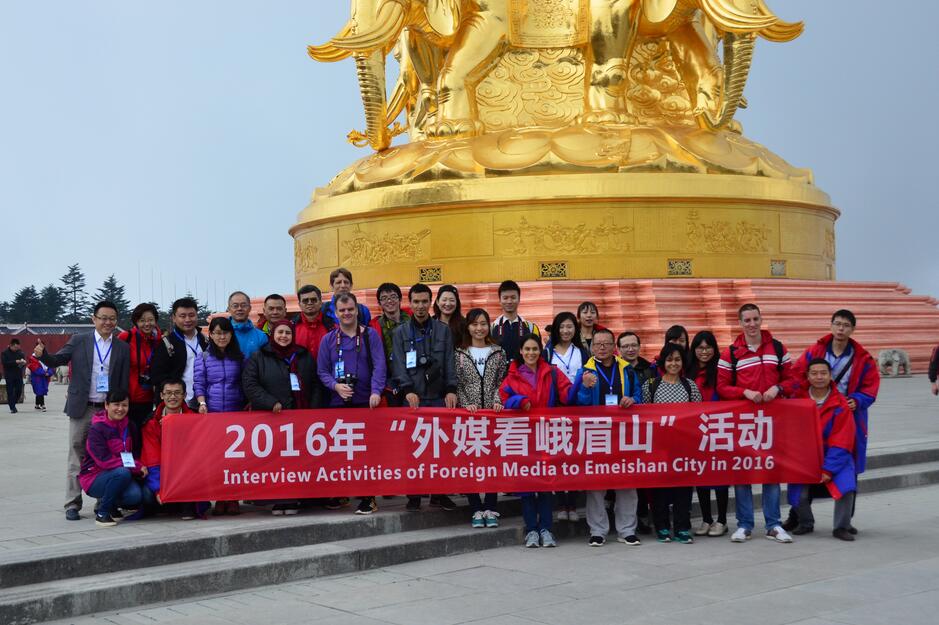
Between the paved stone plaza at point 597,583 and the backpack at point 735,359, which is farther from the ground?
the backpack at point 735,359

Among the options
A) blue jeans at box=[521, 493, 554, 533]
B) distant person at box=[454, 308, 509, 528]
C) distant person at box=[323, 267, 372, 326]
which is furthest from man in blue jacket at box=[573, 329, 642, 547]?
distant person at box=[323, 267, 372, 326]

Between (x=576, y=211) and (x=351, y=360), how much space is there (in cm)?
905

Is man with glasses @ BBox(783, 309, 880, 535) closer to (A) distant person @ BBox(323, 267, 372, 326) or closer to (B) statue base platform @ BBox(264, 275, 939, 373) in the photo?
(A) distant person @ BBox(323, 267, 372, 326)

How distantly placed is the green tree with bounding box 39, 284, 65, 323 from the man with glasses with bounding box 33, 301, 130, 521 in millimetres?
52287

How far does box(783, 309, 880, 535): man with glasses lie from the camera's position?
24.4ft

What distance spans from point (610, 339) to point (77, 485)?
3602mm

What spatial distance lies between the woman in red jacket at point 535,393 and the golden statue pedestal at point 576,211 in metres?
8.64

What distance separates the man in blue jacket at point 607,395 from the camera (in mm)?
7246

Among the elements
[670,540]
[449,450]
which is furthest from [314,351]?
[670,540]


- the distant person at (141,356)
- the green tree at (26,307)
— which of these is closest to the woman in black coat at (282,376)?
the distant person at (141,356)

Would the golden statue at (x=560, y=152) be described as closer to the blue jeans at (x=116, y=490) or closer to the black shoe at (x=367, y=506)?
the black shoe at (x=367, y=506)

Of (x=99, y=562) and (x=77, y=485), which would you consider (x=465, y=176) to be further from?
(x=99, y=562)

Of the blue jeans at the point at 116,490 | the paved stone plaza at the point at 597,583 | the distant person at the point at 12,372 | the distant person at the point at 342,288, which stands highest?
the distant person at the point at 342,288

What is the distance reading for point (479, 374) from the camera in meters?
7.48
